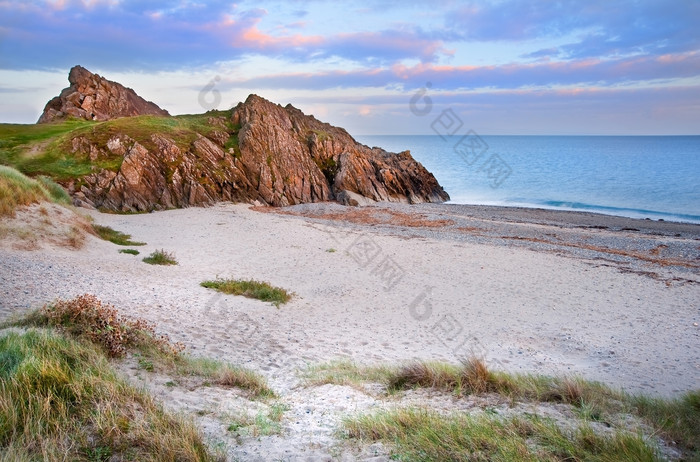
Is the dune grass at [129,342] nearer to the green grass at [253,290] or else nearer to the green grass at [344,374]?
the green grass at [344,374]

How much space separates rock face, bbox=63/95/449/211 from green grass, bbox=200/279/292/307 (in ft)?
67.0

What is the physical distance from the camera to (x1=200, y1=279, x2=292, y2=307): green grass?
13.4m

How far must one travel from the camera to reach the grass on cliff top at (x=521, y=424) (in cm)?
466

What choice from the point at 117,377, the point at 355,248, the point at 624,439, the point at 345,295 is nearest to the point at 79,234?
the point at 345,295

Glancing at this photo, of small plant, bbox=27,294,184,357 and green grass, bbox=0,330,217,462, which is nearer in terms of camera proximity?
green grass, bbox=0,330,217,462

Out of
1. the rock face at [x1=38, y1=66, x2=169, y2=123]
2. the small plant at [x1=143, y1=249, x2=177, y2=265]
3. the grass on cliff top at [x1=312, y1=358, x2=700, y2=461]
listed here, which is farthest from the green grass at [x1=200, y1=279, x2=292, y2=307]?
the rock face at [x1=38, y1=66, x2=169, y2=123]

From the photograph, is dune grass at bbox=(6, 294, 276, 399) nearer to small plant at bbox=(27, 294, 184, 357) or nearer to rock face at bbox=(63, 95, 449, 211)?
small plant at bbox=(27, 294, 184, 357)

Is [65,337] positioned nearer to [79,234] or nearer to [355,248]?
[79,234]

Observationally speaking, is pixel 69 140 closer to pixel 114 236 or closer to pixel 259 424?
pixel 114 236

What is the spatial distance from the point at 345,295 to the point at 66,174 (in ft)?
84.5

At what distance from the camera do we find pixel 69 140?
33750 mm

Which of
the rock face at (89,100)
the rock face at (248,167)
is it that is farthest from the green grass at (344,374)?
the rock face at (89,100)

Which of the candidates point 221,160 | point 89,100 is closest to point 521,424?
point 221,160

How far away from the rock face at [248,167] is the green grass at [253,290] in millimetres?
20428
